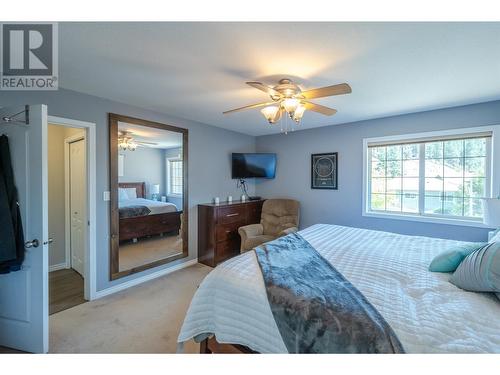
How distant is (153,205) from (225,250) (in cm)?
137

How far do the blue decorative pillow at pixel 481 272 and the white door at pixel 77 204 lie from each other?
3984 mm

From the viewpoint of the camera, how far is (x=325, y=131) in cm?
407

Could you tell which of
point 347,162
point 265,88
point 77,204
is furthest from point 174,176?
point 347,162

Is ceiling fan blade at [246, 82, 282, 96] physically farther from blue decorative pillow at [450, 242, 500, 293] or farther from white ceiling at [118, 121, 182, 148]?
white ceiling at [118, 121, 182, 148]

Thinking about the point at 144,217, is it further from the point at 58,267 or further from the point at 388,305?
the point at 388,305

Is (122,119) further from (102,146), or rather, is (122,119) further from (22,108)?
(22,108)

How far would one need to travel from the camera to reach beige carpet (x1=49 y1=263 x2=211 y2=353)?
1.90 metres

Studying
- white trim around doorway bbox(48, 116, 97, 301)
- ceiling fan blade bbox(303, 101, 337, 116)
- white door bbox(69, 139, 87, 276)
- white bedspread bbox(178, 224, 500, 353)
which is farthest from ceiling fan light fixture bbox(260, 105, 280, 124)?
white door bbox(69, 139, 87, 276)

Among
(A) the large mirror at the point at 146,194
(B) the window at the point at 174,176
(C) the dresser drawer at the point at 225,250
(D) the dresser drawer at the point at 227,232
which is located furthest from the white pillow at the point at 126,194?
(C) the dresser drawer at the point at 225,250

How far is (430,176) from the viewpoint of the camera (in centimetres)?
324

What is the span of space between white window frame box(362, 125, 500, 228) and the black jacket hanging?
412cm

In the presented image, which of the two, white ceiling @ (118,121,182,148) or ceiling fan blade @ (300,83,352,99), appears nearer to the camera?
ceiling fan blade @ (300,83,352,99)

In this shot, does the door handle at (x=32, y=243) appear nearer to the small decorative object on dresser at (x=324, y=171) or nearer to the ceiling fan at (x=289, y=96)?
the ceiling fan at (x=289, y=96)
